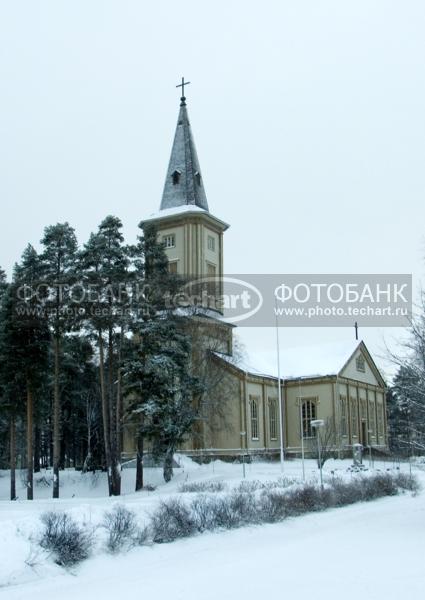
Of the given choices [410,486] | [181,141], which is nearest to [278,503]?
[410,486]

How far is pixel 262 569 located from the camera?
11812mm

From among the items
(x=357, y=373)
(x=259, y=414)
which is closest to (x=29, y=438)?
(x=259, y=414)

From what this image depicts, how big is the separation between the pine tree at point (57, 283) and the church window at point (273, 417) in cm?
1839

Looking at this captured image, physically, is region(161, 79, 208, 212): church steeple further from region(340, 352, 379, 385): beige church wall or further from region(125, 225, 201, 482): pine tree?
region(340, 352, 379, 385): beige church wall

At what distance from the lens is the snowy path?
10023 mm

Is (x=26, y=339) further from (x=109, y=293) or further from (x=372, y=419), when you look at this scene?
(x=372, y=419)

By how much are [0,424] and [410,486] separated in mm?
27971

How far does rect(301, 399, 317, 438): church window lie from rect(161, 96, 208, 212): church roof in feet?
50.0

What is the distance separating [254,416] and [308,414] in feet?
16.0

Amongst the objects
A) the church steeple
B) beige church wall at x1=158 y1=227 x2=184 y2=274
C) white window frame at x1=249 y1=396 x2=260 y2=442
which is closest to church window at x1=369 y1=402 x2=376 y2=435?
white window frame at x1=249 y1=396 x2=260 y2=442

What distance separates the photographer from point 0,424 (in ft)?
152

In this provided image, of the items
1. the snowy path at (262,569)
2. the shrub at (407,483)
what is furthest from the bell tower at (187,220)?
the snowy path at (262,569)

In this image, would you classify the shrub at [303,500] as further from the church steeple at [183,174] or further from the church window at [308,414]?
the church steeple at [183,174]

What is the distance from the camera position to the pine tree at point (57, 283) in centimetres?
3219
